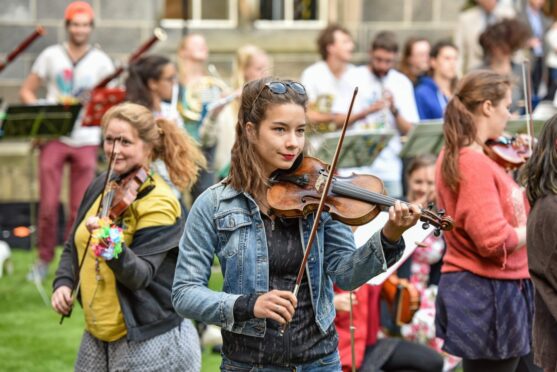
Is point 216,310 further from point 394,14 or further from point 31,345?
point 394,14

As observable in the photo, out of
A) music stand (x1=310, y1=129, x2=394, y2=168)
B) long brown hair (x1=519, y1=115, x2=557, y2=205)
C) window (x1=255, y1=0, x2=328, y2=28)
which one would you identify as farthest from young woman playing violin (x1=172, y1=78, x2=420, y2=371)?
window (x1=255, y1=0, x2=328, y2=28)

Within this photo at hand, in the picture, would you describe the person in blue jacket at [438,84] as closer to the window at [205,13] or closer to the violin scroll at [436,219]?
the window at [205,13]

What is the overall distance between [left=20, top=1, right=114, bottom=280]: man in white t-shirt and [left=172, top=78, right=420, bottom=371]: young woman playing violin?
6.02 m

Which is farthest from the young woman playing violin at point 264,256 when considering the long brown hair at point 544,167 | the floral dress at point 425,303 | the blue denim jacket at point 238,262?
the floral dress at point 425,303

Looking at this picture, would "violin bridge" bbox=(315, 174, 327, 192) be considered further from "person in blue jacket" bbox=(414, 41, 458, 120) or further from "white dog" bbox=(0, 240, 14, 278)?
"white dog" bbox=(0, 240, 14, 278)

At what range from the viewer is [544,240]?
4457 millimetres

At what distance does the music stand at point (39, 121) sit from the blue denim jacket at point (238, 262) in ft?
17.0

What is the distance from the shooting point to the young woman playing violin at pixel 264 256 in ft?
12.8

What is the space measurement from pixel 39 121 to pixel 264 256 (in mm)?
5468

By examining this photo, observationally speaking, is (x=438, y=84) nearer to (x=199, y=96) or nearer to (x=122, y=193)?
(x=199, y=96)

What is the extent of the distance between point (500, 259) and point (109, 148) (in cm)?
181

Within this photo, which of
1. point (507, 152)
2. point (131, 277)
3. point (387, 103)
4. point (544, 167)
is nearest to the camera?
point (544, 167)

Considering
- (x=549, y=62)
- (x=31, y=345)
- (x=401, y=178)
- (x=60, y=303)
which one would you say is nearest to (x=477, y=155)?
(x=60, y=303)

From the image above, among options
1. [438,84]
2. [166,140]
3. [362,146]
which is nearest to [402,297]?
[166,140]
